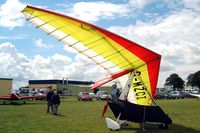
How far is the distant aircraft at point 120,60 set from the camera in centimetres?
1004

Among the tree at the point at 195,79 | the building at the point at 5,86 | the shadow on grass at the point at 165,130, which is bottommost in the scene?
the shadow on grass at the point at 165,130

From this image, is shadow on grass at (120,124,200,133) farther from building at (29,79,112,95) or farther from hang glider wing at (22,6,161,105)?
Result: building at (29,79,112,95)

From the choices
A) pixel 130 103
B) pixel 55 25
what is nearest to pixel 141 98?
pixel 130 103

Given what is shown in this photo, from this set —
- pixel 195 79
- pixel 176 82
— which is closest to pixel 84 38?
pixel 195 79

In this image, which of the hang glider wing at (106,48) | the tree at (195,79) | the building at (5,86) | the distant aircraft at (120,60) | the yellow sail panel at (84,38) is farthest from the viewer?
the tree at (195,79)

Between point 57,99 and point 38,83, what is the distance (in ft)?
362

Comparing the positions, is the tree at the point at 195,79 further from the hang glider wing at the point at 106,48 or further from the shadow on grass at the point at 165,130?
the hang glider wing at the point at 106,48

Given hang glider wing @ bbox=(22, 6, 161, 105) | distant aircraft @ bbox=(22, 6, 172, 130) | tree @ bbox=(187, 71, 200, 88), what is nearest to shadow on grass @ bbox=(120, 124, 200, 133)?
distant aircraft @ bbox=(22, 6, 172, 130)

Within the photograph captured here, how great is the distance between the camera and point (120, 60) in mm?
12367

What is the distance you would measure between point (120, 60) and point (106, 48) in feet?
3.23

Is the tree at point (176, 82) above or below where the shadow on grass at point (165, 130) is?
above

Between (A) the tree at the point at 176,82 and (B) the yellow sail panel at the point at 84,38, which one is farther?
(A) the tree at the point at 176,82

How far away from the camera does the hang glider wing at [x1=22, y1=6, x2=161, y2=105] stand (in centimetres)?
967

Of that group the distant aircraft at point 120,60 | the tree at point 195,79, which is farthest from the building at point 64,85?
the distant aircraft at point 120,60
